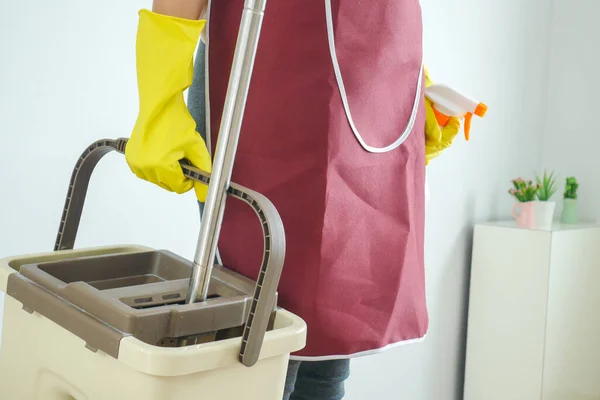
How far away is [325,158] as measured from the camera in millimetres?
879

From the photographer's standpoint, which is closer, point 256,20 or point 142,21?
point 256,20

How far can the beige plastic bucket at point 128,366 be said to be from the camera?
0.63 m

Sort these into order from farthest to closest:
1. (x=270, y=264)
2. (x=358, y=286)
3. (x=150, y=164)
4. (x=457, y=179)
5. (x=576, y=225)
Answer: (x=576, y=225) → (x=457, y=179) → (x=358, y=286) → (x=150, y=164) → (x=270, y=264)

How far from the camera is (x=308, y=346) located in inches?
35.3

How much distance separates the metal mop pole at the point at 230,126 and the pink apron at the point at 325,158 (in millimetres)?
178

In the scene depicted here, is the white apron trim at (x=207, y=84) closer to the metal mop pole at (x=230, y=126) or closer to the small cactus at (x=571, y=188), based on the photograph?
the metal mop pole at (x=230, y=126)

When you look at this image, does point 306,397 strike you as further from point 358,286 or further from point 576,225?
point 576,225

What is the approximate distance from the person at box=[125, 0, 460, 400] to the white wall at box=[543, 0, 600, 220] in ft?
5.98

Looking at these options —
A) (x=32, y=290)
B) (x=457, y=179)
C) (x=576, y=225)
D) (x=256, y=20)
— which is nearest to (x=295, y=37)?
(x=256, y=20)

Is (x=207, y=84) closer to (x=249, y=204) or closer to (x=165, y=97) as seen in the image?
(x=165, y=97)

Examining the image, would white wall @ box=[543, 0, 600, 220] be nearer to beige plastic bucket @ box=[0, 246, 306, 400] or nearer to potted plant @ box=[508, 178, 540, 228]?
potted plant @ box=[508, 178, 540, 228]

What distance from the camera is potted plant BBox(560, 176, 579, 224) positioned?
243 cm

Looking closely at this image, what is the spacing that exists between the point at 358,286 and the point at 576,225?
1705 millimetres

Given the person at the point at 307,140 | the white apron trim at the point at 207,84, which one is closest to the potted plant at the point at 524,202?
the person at the point at 307,140
